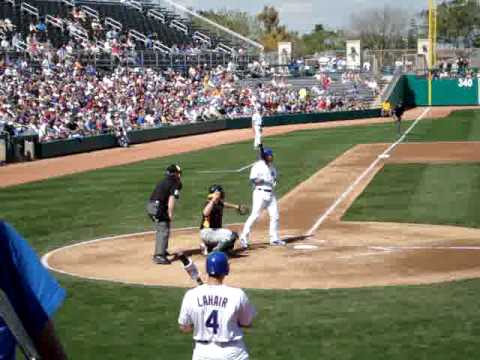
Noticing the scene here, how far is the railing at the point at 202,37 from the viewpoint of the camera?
63.1 metres

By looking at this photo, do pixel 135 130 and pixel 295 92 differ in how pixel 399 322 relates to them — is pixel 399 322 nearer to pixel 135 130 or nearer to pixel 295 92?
pixel 135 130

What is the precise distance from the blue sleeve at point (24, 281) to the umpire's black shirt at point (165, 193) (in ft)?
39.2

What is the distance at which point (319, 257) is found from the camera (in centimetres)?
1533

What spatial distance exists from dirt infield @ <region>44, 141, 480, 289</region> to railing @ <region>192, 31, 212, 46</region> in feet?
142

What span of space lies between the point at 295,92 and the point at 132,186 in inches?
1435

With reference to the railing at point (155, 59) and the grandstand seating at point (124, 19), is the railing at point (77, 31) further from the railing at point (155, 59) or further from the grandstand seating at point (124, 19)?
the railing at point (155, 59)

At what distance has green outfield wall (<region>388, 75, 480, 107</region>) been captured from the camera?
6875 centimetres

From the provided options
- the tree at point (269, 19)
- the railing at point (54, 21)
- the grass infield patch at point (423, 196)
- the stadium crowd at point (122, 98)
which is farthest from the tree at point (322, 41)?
the grass infield patch at point (423, 196)

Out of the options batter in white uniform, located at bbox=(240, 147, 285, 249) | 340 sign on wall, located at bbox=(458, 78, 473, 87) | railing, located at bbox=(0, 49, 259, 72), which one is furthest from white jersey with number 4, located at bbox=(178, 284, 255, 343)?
340 sign on wall, located at bbox=(458, 78, 473, 87)

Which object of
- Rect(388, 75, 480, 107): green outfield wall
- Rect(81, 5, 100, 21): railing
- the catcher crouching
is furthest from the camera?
Rect(388, 75, 480, 107): green outfield wall

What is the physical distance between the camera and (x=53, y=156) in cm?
3712

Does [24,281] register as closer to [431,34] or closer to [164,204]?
[164,204]

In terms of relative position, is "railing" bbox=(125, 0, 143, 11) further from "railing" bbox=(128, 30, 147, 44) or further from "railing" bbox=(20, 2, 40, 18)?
"railing" bbox=(20, 2, 40, 18)

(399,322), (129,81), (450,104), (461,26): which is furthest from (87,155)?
(461,26)
